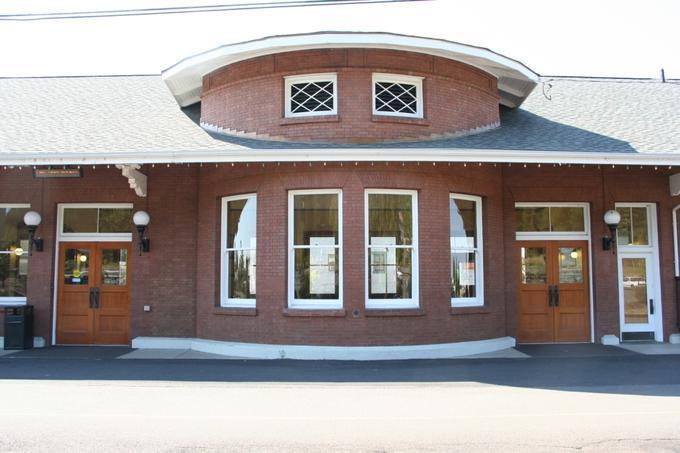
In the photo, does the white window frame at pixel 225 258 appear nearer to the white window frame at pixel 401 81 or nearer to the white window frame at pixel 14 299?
the white window frame at pixel 401 81

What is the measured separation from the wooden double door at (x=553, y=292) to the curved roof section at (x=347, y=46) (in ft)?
12.5

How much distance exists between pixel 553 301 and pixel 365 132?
5823 millimetres

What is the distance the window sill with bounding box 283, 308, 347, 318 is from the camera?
1159 cm

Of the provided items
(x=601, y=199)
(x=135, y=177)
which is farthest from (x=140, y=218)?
(x=601, y=199)

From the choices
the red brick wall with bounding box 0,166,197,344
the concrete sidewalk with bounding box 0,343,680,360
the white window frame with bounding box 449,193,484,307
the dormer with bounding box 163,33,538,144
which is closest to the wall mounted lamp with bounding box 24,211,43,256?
the red brick wall with bounding box 0,166,197,344

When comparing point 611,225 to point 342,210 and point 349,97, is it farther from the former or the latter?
point 349,97

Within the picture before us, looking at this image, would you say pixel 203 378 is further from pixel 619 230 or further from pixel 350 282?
pixel 619 230

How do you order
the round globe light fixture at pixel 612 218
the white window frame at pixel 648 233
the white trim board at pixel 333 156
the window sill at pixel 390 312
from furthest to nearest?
the white window frame at pixel 648 233 → the round globe light fixture at pixel 612 218 → the window sill at pixel 390 312 → the white trim board at pixel 333 156

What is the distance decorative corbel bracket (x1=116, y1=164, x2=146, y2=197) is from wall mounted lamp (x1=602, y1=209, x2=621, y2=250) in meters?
10.0

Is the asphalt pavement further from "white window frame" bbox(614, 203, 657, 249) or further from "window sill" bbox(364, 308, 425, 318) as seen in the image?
"white window frame" bbox(614, 203, 657, 249)

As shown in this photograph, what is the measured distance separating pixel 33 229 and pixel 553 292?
1159cm

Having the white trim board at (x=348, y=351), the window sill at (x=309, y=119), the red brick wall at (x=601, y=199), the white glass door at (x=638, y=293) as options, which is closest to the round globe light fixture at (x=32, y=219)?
the white trim board at (x=348, y=351)

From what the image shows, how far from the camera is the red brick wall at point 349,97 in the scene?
12398mm

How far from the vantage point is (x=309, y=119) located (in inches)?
491
